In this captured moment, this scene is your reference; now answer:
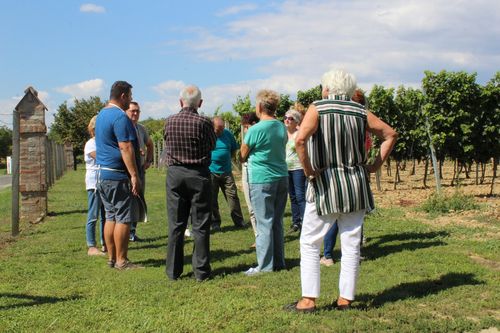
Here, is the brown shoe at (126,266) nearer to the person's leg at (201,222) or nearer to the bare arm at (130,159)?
the bare arm at (130,159)

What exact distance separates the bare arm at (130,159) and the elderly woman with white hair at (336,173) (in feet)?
7.51

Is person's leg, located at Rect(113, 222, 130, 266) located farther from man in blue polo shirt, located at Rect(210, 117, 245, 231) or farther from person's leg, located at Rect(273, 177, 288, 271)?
man in blue polo shirt, located at Rect(210, 117, 245, 231)

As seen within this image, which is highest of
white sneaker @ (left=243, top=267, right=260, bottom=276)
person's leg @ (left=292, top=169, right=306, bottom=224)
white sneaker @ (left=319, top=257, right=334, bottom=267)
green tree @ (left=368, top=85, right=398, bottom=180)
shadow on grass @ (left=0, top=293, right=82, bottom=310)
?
green tree @ (left=368, top=85, right=398, bottom=180)

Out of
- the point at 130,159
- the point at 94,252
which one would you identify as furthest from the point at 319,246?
the point at 94,252

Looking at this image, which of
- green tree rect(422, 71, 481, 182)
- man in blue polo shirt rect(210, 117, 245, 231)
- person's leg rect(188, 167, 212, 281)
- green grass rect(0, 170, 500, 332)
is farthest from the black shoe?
green tree rect(422, 71, 481, 182)

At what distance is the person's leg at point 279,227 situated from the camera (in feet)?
19.3

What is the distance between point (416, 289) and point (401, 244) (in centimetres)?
235

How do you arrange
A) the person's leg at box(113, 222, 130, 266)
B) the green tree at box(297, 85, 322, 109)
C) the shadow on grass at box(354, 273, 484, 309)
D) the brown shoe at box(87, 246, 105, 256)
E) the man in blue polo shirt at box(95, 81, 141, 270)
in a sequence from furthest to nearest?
1. the green tree at box(297, 85, 322, 109)
2. the brown shoe at box(87, 246, 105, 256)
3. the person's leg at box(113, 222, 130, 266)
4. the man in blue polo shirt at box(95, 81, 141, 270)
5. the shadow on grass at box(354, 273, 484, 309)

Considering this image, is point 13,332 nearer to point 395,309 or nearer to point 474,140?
point 395,309

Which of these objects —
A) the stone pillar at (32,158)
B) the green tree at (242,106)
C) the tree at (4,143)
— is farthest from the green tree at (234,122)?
the tree at (4,143)

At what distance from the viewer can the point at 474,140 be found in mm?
14859

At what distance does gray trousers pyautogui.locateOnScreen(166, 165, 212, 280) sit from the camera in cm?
547

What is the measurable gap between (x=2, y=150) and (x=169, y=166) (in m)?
63.3

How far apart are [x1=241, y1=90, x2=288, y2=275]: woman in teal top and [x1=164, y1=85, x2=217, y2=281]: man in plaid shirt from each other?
480 mm
